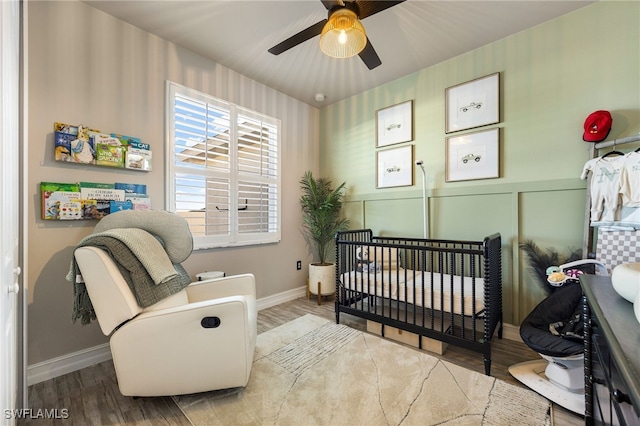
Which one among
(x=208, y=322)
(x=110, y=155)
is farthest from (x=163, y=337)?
(x=110, y=155)

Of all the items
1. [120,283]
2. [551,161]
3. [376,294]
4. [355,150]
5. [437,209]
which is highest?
[355,150]

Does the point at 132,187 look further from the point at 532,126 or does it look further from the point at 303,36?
the point at 532,126

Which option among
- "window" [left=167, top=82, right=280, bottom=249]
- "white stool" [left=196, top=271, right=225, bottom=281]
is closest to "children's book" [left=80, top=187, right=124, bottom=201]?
"window" [left=167, top=82, right=280, bottom=249]

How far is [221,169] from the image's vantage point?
277 centimetres

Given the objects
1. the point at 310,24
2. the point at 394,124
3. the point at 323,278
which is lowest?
the point at 323,278

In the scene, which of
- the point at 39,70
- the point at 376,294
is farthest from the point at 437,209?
the point at 39,70

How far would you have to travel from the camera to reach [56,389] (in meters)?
1.67

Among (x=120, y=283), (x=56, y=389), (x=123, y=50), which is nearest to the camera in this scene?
(x=120, y=283)

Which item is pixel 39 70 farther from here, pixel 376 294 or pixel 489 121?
pixel 489 121

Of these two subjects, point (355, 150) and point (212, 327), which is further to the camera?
point (355, 150)

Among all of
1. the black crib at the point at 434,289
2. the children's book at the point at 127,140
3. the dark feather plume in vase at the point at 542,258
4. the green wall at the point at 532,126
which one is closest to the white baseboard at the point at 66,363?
the children's book at the point at 127,140

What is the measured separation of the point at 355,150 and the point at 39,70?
2.86 metres

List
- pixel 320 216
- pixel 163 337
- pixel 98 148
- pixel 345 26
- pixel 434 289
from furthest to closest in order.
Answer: pixel 320 216 < pixel 434 289 < pixel 98 148 < pixel 345 26 < pixel 163 337

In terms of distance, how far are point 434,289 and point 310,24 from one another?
7.67 ft
